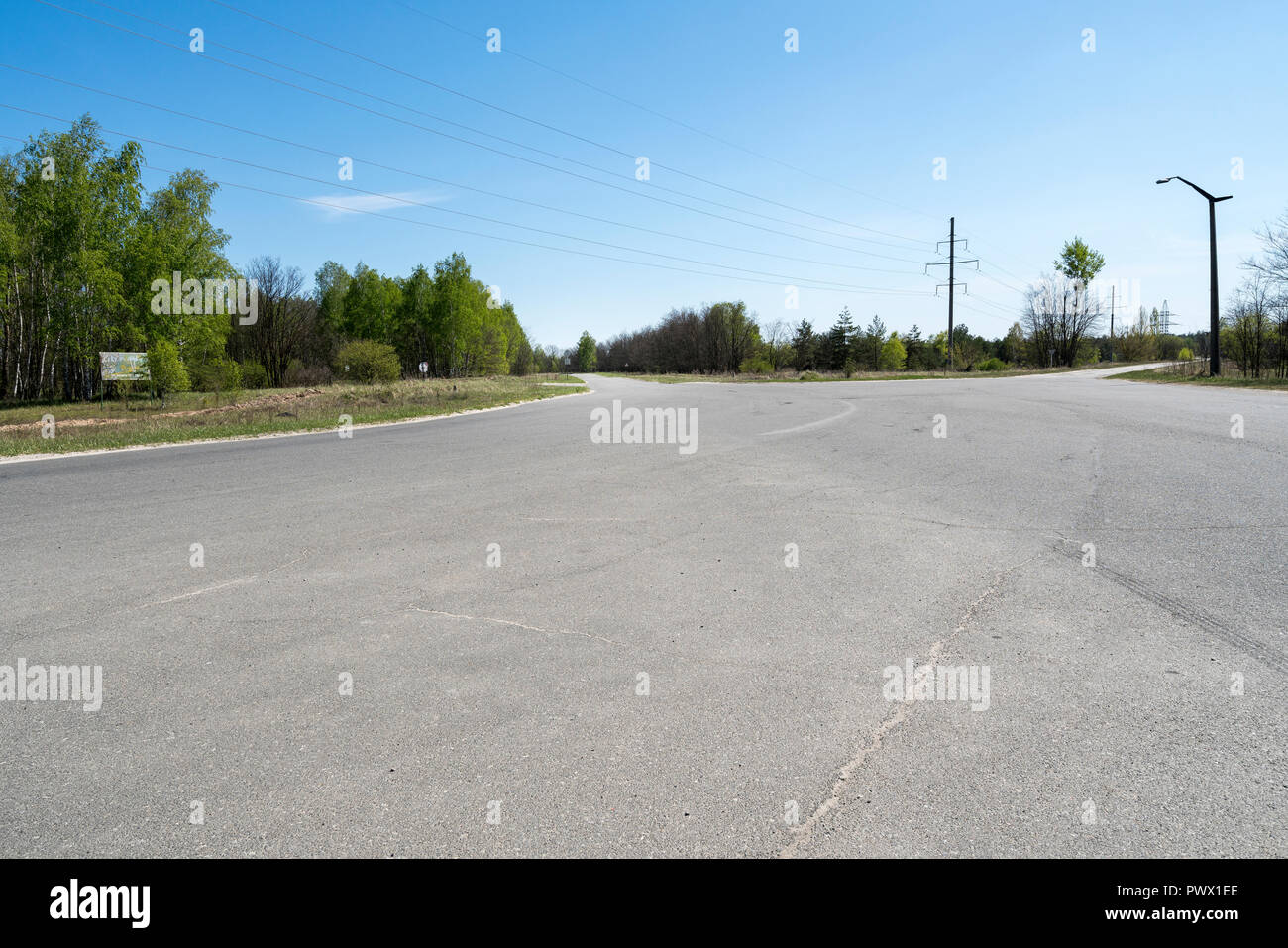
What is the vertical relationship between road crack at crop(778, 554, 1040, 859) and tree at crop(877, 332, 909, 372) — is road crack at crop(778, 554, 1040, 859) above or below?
below

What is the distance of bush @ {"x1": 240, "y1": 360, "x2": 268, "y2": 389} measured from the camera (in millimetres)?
59109

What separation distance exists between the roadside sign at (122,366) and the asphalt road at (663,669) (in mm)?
30987

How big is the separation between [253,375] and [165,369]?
67.6 ft

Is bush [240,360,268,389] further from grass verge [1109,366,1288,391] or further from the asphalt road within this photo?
grass verge [1109,366,1288,391]

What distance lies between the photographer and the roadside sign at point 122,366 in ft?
110

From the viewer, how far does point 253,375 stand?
60.9 meters

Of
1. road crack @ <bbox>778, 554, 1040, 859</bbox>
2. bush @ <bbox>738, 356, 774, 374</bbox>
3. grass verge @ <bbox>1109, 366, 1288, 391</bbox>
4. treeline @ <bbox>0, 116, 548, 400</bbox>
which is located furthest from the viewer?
bush @ <bbox>738, 356, 774, 374</bbox>

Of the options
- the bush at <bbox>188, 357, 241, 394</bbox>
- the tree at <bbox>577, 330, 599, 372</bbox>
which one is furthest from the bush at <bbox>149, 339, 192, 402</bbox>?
the tree at <bbox>577, 330, 599, 372</bbox>

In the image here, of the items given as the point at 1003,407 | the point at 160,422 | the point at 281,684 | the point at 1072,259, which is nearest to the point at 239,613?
the point at 281,684

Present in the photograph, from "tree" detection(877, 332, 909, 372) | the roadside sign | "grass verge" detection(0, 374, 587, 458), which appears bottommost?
"grass verge" detection(0, 374, 587, 458)

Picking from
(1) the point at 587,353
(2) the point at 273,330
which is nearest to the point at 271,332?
(2) the point at 273,330

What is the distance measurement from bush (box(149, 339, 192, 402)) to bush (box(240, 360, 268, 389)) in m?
15.8
